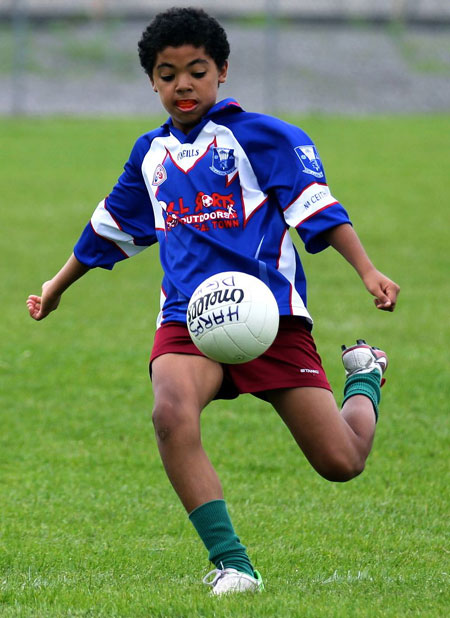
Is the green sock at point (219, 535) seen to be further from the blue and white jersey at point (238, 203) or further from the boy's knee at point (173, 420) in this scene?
the blue and white jersey at point (238, 203)

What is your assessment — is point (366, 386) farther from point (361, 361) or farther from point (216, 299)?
point (216, 299)

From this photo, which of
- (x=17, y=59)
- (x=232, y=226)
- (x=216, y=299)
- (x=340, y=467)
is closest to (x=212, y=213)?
(x=232, y=226)

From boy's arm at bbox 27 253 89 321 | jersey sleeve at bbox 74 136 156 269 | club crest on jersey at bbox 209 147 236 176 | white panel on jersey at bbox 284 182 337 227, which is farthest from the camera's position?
boy's arm at bbox 27 253 89 321

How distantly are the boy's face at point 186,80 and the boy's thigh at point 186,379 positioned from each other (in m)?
0.91

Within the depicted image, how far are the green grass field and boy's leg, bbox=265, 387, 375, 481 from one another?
1.32 ft

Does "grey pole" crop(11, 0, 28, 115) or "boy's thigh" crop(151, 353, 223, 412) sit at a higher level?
"boy's thigh" crop(151, 353, 223, 412)

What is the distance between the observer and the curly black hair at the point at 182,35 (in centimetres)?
435

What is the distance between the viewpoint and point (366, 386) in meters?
4.84

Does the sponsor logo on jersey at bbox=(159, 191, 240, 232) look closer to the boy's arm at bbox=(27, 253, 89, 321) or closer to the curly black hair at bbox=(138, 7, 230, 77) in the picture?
the curly black hair at bbox=(138, 7, 230, 77)

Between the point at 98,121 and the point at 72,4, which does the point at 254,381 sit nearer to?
the point at 98,121

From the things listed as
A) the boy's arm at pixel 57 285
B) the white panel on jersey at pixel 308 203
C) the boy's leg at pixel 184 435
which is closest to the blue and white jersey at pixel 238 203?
the white panel on jersey at pixel 308 203

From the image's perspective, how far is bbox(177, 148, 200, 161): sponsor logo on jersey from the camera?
436cm

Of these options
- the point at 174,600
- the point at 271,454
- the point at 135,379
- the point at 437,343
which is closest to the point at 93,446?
the point at 271,454

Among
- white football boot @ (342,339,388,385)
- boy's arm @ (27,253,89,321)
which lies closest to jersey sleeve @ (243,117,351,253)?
white football boot @ (342,339,388,385)
